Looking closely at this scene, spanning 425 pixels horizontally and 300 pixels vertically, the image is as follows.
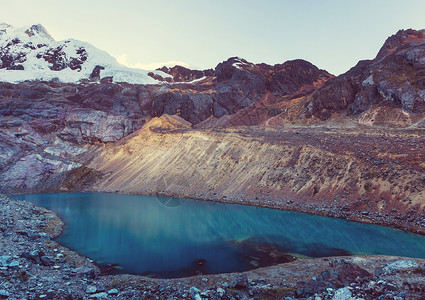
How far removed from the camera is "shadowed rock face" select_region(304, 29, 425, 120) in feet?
214

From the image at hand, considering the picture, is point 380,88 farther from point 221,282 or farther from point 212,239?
point 221,282

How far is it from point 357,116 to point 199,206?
51720 mm

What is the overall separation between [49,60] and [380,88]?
175861mm

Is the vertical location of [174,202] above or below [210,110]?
below

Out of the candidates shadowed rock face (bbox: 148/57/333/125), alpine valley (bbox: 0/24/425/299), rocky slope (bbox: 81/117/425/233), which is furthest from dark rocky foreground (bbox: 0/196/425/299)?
shadowed rock face (bbox: 148/57/333/125)

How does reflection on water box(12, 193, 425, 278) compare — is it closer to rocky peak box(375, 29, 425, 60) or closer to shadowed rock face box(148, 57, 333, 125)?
shadowed rock face box(148, 57, 333, 125)

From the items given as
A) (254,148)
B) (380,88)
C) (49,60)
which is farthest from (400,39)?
(49,60)

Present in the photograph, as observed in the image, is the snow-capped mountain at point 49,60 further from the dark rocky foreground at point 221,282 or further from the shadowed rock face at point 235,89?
the dark rocky foreground at point 221,282

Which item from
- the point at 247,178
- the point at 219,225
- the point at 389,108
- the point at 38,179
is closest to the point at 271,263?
the point at 219,225

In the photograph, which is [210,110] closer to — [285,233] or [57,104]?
[57,104]

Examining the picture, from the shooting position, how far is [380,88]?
71.6 m

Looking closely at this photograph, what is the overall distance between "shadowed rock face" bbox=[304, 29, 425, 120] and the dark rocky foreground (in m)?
60.6

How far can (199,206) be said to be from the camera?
1793 inches

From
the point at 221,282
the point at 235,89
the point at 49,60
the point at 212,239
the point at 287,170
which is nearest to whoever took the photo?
the point at 221,282
